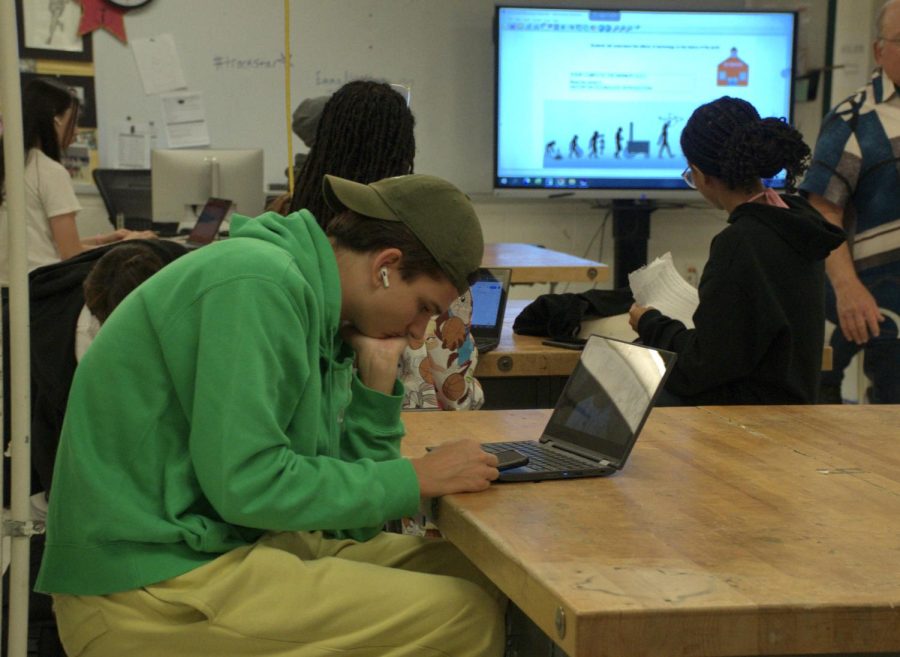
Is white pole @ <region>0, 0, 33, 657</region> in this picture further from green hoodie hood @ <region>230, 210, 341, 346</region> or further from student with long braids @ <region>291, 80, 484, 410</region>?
student with long braids @ <region>291, 80, 484, 410</region>

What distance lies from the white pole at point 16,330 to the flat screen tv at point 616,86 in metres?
4.90

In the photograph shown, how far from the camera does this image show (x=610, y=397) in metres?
1.58

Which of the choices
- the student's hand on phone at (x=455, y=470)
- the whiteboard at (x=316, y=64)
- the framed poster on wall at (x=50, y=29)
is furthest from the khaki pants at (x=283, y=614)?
the framed poster on wall at (x=50, y=29)

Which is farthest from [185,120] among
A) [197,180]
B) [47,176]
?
[47,176]

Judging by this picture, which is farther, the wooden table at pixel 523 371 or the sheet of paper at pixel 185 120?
the sheet of paper at pixel 185 120

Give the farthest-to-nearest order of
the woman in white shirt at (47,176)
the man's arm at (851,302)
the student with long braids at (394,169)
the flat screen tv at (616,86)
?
1. the flat screen tv at (616,86)
2. the woman in white shirt at (47,176)
3. the man's arm at (851,302)
4. the student with long braids at (394,169)

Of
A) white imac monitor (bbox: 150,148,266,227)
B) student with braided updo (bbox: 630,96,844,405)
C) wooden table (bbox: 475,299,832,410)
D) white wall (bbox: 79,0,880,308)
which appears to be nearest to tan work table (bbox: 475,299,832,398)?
wooden table (bbox: 475,299,832,410)

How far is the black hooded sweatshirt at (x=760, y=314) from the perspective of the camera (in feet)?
7.02

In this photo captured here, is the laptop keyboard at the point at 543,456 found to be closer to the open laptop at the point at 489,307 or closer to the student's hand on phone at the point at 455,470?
the student's hand on phone at the point at 455,470

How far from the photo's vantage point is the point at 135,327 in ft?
4.28

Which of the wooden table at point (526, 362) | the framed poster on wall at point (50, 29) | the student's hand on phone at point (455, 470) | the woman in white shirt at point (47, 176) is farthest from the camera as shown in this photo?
the framed poster on wall at point (50, 29)

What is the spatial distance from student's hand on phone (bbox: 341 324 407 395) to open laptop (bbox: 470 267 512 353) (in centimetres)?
109

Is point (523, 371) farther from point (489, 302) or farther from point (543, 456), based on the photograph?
point (543, 456)

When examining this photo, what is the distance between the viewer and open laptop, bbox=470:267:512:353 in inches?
107
